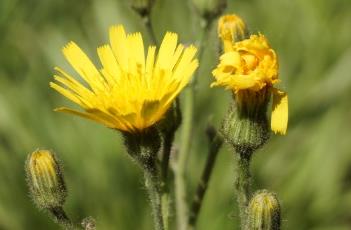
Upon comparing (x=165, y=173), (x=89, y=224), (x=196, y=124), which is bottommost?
(x=89, y=224)

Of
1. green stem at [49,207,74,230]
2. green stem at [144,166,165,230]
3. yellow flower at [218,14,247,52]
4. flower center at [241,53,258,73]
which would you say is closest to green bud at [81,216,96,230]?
green stem at [49,207,74,230]

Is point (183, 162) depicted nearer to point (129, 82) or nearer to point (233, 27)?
point (129, 82)

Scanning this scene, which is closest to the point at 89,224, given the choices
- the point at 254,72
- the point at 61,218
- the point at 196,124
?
the point at 61,218

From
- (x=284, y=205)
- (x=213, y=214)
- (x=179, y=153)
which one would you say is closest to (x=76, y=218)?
(x=213, y=214)

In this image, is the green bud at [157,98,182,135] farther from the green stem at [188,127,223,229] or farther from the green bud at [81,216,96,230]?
the green bud at [81,216,96,230]

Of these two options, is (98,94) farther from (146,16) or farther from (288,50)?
(288,50)

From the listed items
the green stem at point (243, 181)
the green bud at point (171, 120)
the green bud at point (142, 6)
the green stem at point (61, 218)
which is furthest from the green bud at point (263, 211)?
the green bud at point (142, 6)

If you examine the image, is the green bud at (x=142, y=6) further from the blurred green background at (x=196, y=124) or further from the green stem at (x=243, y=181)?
the blurred green background at (x=196, y=124)
